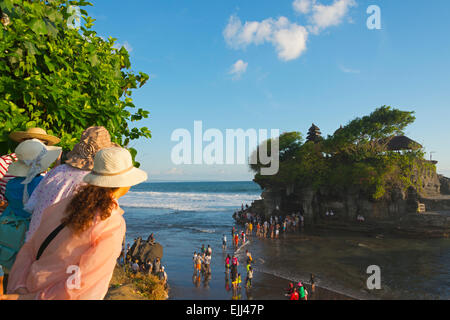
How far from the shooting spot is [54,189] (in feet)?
7.34

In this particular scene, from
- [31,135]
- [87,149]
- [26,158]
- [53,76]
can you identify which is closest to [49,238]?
[87,149]

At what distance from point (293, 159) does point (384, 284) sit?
20.6 m

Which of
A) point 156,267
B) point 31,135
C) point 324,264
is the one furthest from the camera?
point 324,264

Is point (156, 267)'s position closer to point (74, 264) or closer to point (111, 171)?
point (74, 264)

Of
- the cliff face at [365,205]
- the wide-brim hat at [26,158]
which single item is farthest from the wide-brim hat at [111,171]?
the cliff face at [365,205]

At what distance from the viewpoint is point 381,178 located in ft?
87.1

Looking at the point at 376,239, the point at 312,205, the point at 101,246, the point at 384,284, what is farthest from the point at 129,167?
the point at 312,205

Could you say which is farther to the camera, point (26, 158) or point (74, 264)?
point (26, 158)

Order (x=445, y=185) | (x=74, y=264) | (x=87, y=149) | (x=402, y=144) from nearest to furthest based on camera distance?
(x=74, y=264) → (x=87, y=149) → (x=402, y=144) → (x=445, y=185)

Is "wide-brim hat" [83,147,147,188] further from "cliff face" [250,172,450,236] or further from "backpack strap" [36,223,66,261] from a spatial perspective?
"cliff face" [250,172,450,236]

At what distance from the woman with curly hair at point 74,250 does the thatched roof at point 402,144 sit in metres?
36.7

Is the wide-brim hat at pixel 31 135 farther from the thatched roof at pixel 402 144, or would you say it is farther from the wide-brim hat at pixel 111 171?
the thatched roof at pixel 402 144

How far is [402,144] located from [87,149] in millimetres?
39018
